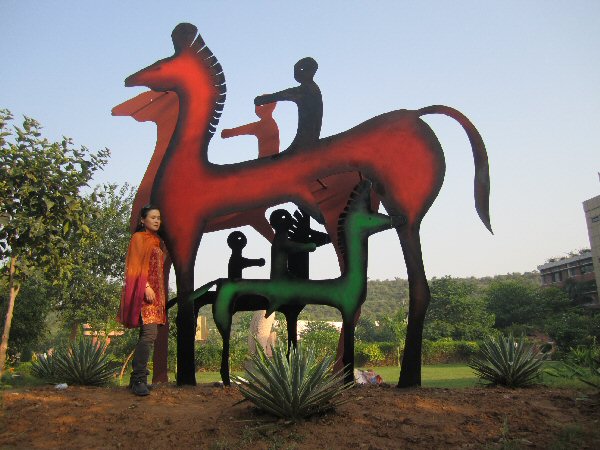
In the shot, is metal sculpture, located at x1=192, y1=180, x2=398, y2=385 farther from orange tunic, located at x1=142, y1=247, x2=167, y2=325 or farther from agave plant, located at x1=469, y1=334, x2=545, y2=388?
agave plant, located at x1=469, y1=334, x2=545, y2=388

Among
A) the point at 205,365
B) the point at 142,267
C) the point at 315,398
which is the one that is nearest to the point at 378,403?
the point at 315,398

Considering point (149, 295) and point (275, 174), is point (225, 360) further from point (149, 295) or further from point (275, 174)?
point (275, 174)

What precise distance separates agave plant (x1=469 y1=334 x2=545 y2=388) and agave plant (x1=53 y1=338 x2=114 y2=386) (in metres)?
4.50

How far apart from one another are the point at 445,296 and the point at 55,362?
37.9m

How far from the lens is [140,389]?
500 centimetres

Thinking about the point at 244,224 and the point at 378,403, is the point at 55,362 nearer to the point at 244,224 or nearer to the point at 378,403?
the point at 244,224

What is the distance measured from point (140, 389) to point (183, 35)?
4.38 m

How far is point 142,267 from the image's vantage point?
5.15 metres

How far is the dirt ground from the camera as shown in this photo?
3.65m

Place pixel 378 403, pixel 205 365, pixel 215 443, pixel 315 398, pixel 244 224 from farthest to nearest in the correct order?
pixel 205 365 → pixel 244 224 → pixel 378 403 → pixel 315 398 → pixel 215 443

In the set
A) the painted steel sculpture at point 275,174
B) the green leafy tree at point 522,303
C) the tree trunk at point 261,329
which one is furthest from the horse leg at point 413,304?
the green leafy tree at point 522,303

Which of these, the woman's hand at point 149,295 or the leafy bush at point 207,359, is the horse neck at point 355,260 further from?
the leafy bush at point 207,359

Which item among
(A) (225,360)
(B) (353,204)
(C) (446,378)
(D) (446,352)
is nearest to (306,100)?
(B) (353,204)

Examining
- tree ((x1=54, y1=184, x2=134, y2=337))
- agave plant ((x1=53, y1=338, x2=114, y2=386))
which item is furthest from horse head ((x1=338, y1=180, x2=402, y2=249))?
tree ((x1=54, y1=184, x2=134, y2=337))
